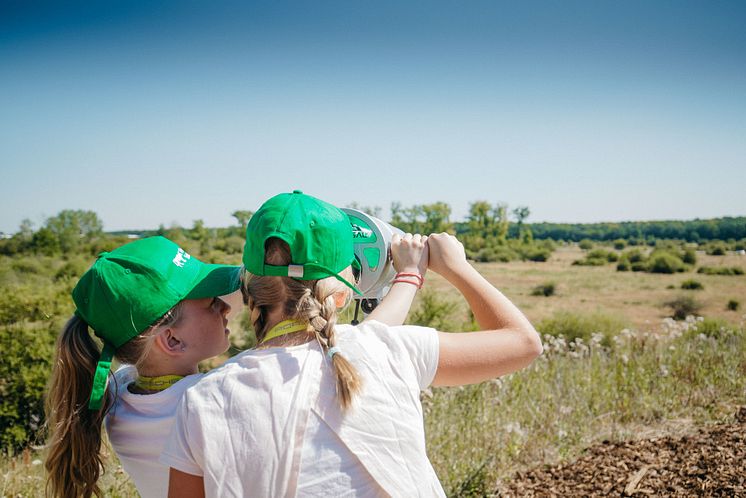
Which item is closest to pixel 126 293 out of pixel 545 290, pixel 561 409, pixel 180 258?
pixel 180 258

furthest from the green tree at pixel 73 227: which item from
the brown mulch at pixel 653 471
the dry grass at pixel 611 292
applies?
the brown mulch at pixel 653 471

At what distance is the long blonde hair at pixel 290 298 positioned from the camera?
1.18m

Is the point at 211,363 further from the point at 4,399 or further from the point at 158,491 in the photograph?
the point at 158,491

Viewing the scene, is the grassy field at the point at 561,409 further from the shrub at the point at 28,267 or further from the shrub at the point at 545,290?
the shrub at the point at 545,290

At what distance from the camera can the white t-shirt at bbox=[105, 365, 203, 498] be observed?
1251 mm

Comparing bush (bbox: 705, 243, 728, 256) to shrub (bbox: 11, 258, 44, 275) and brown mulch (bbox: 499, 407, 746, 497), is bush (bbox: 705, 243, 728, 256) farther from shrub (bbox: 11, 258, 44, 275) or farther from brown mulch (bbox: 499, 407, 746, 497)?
brown mulch (bbox: 499, 407, 746, 497)

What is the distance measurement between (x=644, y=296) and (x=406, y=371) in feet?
117

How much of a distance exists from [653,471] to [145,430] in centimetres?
299

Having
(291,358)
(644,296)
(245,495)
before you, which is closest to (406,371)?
(291,358)

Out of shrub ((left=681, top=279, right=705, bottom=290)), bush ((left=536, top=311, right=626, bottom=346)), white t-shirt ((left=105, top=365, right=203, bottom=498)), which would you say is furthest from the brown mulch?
shrub ((left=681, top=279, right=705, bottom=290))

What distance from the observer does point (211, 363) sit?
10203 mm

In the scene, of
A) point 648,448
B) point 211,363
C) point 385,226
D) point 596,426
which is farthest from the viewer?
point 211,363

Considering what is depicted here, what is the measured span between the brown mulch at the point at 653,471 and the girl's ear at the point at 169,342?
2.44 metres

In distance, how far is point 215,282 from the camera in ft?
4.80
